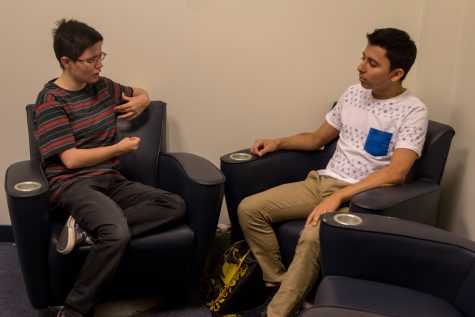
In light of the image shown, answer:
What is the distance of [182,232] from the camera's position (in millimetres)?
1849

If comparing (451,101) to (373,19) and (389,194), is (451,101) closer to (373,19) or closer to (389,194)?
(373,19)

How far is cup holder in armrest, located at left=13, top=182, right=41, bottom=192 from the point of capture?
167 cm

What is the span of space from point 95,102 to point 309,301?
1.18 m

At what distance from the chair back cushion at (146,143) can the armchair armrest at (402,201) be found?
930mm

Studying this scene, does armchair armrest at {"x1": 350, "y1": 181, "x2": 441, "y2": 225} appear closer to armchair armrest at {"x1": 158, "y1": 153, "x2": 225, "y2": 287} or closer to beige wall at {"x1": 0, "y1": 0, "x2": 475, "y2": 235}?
beige wall at {"x1": 0, "y1": 0, "x2": 475, "y2": 235}

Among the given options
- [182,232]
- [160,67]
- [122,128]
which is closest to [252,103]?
[160,67]

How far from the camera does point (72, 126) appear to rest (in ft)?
6.28

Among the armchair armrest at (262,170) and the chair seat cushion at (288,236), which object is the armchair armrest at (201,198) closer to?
the armchair armrest at (262,170)

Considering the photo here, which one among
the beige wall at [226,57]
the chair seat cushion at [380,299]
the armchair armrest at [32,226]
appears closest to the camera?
the chair seat cushion at [380,299]

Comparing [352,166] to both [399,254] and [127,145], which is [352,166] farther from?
[127,145]

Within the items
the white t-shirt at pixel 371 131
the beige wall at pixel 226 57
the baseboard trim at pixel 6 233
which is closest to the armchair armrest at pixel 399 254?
the white t-shirt at pixel 371 131

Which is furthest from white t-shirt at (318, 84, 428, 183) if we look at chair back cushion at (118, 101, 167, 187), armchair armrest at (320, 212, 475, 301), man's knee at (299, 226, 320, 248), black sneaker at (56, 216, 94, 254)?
black sneaker at (56, 216, 94, 254)

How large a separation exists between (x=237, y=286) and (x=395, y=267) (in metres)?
0.69

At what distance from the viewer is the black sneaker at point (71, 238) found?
1675 mm
